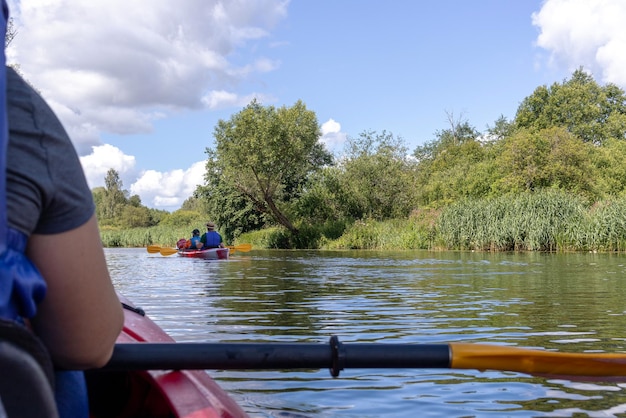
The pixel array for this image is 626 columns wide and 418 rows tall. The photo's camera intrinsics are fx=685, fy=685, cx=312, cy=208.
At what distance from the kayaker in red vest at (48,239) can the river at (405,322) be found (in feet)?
8.41

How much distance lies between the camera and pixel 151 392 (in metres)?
2.55

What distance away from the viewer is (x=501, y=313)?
771cm

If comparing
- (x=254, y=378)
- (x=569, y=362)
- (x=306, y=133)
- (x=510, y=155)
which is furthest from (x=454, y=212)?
(x=569, y=362)

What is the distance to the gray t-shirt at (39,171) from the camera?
3.63ft

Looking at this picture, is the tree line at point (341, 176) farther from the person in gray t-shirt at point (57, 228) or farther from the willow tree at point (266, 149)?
the person in gray t-shirt at point (57, 228)

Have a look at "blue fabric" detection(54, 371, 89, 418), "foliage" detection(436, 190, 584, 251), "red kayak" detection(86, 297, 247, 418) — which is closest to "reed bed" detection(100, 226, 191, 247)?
"foliage" detection(436, 190, 584, 251)

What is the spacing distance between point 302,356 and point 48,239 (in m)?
1.08

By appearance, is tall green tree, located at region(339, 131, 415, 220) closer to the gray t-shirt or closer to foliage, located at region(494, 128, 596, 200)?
foliage, located at region(494, 128, 596, 200)

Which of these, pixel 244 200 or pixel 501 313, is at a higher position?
pixel 244 200

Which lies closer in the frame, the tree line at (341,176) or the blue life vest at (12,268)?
the blue life vest at (12,268)

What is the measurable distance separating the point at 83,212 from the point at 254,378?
11.9 feet

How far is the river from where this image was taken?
3.99 meters

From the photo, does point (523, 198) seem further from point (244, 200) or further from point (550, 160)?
point (244, 200)

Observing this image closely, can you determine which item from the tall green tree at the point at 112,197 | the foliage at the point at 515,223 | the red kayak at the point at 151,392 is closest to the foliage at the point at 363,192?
the foliage at the point at 515,223
